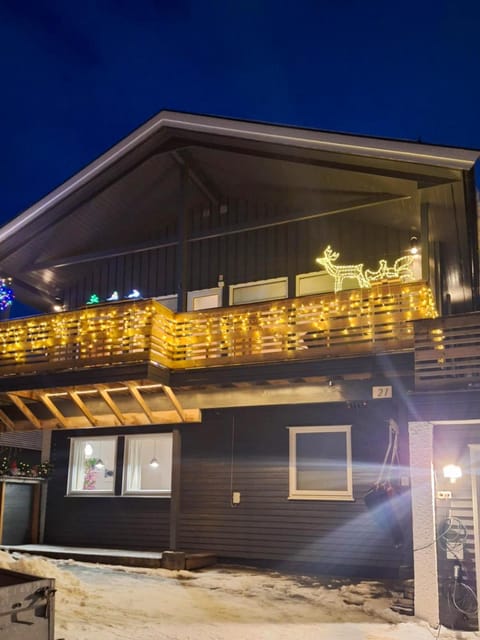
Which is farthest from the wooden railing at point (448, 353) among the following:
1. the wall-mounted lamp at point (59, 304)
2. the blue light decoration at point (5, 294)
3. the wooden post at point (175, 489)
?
the wall-mounted lamp at point (59, 304)

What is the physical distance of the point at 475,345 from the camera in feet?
33.3

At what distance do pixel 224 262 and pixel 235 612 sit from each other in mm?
8876

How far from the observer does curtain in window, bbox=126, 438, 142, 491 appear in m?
16.3

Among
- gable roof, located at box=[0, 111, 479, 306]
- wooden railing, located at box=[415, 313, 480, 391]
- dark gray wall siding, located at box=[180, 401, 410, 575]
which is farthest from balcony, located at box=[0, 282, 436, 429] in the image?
→ gable roof, located at box=[0, 111, 479, 306]

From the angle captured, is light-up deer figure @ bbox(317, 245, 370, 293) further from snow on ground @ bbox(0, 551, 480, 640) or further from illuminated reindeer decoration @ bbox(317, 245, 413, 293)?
snow on ground @ bbox(0, 551, 480, 640)

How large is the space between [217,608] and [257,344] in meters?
4.87

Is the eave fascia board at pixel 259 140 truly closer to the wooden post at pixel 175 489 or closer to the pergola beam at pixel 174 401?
the pergola beam at pixel 174 401

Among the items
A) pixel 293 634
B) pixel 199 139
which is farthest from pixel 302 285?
pixel 293 634

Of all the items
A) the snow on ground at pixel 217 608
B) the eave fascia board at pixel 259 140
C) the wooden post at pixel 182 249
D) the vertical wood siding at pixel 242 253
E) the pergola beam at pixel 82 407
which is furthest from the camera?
the vertical wood siding at pixel 242 253

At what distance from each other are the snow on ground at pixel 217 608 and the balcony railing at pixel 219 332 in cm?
402

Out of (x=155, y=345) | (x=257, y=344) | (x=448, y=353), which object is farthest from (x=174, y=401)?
(x=448, y=353)

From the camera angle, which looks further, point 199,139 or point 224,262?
point 224,262

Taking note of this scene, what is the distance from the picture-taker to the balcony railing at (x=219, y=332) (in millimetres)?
11922

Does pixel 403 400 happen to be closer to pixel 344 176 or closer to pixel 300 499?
pixel 300 499
